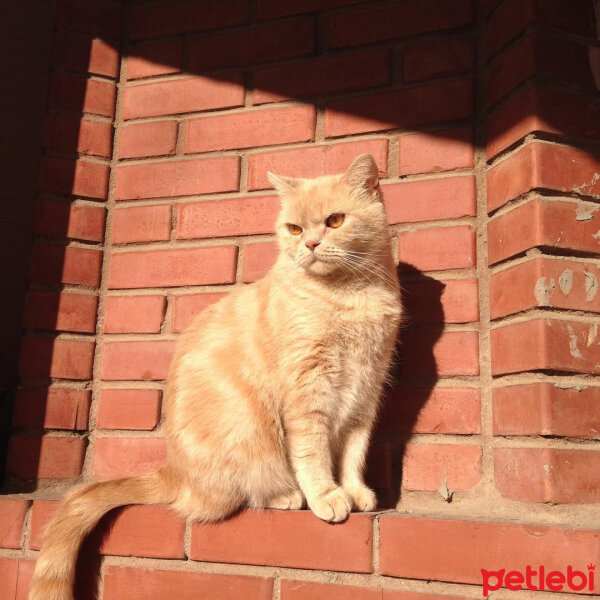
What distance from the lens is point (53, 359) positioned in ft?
6.53

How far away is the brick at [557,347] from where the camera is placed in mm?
1524

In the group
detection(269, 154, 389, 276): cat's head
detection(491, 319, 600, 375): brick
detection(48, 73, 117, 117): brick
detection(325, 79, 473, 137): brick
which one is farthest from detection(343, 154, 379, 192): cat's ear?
detection(48, 73, 117, 117): brick

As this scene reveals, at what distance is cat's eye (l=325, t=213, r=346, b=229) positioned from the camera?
69.9 inches

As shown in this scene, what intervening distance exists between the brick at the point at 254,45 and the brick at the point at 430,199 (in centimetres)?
57

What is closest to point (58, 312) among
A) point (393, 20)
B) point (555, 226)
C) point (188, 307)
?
point (188, 307)

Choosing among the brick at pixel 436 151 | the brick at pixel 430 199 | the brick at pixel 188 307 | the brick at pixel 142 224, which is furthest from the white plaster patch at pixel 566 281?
the brick at pixel 142 224

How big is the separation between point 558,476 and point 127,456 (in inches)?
48.7

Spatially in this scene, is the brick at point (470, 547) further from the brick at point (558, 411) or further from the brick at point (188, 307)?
the brick at point (188, 307)

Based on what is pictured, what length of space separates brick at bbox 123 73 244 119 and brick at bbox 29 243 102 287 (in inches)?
20.2

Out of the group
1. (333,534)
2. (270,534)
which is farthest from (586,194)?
(270,534)

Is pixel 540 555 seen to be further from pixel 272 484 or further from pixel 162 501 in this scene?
pixel 162 501

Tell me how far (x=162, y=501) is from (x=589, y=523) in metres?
1.07

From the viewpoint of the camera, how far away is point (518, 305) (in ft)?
5.29

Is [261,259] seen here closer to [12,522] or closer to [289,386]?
[289,386]
